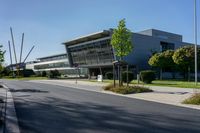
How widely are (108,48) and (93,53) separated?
911 cm

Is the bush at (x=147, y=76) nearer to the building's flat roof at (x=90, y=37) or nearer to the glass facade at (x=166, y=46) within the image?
the building's flat roof at (x=90, y=37)

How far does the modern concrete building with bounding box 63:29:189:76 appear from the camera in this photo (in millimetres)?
78438

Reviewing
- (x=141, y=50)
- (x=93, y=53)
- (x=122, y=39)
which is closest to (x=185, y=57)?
(x=141, y=50)

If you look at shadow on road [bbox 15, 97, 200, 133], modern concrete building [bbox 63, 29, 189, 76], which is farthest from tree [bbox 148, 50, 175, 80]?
shadow on road [bbox 15, 97, 200, 133]

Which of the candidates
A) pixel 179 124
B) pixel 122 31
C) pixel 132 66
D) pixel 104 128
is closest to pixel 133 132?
pixel 104 128

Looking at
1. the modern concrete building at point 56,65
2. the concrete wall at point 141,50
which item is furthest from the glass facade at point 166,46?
the modern concrete building at point 56,65

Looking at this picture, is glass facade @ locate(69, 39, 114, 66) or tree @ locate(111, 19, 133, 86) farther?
glass facade @ locate(69, 39, 114, 66)

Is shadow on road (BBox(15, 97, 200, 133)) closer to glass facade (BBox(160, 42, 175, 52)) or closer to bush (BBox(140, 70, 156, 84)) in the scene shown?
bush (BBox(140, 70, 156, 84))

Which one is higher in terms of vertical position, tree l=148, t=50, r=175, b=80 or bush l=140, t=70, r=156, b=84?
tree l=148, t=50, r=175, b=80

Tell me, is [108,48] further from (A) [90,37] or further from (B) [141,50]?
(B) [141,50]

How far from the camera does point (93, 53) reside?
282 feet

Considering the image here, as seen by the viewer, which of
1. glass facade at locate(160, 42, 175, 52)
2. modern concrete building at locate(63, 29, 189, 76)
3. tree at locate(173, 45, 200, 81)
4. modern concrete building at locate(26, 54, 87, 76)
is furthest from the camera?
modern concrete building at locate(26, 54, 87, 76)

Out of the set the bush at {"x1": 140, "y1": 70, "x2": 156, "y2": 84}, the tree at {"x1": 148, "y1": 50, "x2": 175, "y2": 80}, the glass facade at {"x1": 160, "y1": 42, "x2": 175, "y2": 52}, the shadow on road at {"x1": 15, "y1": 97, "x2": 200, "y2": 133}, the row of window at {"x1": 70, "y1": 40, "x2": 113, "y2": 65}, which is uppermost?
the glass facade at {"x1": 160, "y1": 42, "x2": 175, "y2": 52}

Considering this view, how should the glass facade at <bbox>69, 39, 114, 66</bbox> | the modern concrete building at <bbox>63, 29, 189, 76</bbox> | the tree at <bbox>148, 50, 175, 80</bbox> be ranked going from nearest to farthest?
the tree at <bbox>148, 50, 175, 80</bbox>, the modern concrete building at <bbox>63, 29, 189, 76</bbox>, the glass facade at <bbox>69, 39, 114, 66</bbox>
